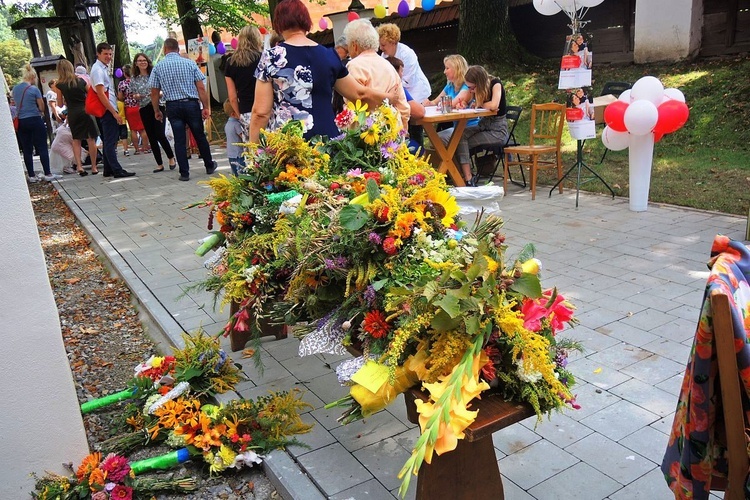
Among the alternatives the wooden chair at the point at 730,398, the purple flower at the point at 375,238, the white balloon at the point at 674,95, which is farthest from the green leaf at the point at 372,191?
the white balloon at the point at 674,95

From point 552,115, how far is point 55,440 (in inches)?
253

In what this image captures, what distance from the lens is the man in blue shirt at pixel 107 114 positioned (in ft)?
31.9

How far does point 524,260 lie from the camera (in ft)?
7.45

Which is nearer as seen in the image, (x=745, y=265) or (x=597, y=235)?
(x=745, y=265)

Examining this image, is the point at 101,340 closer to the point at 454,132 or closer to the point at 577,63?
the point at 454,132

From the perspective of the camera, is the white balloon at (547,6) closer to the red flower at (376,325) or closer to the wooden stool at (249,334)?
the wooden stool at (249,334)

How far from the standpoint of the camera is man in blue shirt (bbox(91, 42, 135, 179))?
9.72m

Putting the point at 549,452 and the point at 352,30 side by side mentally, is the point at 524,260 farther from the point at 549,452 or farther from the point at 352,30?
the point at 352,30

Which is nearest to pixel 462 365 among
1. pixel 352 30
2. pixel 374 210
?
pixel 374 210

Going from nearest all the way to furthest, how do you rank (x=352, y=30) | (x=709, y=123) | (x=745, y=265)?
(x=745, y=265) → (x=352, y=30) → (x=709, y=123)

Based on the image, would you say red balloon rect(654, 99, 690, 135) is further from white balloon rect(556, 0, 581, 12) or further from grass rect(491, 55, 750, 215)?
white balloon rect(556, 0, 581, 12)

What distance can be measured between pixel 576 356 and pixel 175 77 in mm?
6924

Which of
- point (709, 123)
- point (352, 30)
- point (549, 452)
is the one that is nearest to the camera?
point (549, 452)

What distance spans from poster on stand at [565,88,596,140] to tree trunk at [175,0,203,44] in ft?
41.2
